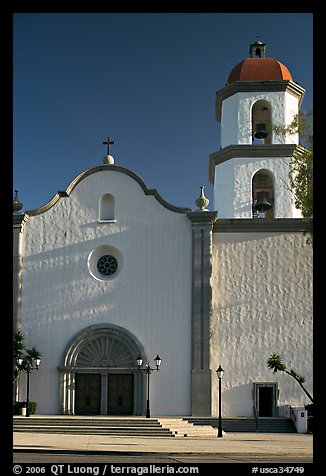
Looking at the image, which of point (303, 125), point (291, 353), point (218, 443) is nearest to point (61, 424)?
point (218, 443)

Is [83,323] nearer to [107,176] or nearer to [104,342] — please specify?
[104,342]

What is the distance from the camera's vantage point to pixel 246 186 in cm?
3272

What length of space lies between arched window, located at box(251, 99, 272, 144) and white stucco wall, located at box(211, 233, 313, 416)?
187 inches

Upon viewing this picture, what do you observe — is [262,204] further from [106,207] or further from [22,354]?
[22,354]

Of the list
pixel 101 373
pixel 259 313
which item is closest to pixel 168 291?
pixel 259 313

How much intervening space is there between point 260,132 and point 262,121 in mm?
692

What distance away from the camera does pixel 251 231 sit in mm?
31781

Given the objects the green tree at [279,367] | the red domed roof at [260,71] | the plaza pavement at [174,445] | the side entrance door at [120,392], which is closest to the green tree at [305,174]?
the plaza pavement at [174,445]

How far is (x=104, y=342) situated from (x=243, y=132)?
1125cm

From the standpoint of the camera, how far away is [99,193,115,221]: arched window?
32.2 meters
